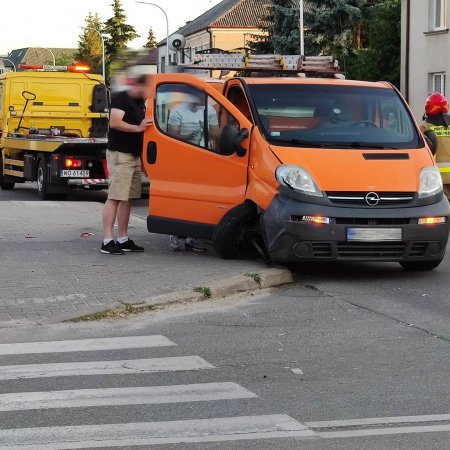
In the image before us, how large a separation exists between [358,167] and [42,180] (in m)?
12.9

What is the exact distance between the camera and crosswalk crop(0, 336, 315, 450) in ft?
17.3

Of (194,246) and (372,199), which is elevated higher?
(372,199)

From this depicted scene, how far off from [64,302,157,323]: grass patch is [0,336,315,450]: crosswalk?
2.26ft

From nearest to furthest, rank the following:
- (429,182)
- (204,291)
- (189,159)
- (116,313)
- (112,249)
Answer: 1. (116,313)
2. (204,291)
3. (429,182)
4. (189,159)
5. (112,249)

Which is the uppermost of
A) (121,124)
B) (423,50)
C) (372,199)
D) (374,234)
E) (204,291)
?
(423,50)

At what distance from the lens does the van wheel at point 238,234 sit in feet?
35.6

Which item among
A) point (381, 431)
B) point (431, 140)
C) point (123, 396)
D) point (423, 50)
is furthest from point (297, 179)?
point (423, 50)

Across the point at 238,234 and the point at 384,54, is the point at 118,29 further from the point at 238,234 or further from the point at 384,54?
the point at 238,234

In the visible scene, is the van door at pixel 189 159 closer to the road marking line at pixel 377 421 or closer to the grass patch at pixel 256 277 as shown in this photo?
the grass patch at pixel 256 277

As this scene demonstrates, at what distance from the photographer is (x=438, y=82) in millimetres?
41500

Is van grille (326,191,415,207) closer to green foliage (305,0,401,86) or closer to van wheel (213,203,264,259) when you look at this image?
van wheel (213,203,264,259)

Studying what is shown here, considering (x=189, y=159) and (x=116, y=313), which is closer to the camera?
(x=116, y=313)

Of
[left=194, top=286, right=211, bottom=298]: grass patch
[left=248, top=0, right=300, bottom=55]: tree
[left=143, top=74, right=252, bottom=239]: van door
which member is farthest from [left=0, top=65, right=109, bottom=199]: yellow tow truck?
[left=248, top=0, right=300, bottom=55]: tree

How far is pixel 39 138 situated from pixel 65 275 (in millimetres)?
12722
